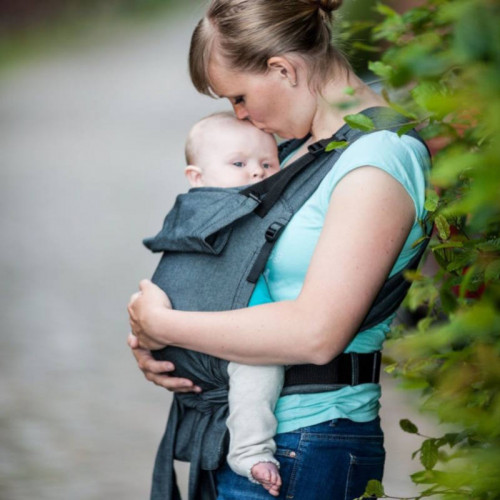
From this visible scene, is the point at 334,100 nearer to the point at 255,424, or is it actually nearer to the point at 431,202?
the point at 431,202

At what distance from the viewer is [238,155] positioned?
2.70 meters

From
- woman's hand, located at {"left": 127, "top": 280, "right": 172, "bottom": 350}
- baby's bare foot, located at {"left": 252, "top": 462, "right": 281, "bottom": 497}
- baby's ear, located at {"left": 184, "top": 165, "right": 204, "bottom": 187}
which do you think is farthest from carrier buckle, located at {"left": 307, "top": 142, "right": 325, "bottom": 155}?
baby's bare foot, located at {"left": 252, "top": 462, "right": 281, "bottom": 497}

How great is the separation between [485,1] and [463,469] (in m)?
0.51

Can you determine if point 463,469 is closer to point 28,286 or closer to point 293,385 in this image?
point 293,385

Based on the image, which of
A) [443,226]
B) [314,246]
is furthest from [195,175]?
[443,226]

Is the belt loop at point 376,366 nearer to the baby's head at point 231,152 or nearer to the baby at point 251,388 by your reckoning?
the baby at point 251,388

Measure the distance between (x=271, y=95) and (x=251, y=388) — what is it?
2.38ft

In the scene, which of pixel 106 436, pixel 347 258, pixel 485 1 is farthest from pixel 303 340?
pixel 106 436

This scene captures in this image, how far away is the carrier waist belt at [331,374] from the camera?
218cm

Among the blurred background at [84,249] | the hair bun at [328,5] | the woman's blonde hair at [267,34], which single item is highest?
the hair bun at [328,5]

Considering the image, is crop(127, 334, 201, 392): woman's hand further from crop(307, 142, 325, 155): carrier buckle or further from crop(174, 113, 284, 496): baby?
crop(307, 142, 325, 155): carrier buckle

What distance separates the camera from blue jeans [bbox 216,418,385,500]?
215 cm

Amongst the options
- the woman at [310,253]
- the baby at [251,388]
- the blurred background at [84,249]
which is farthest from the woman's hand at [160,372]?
the blurred background at [84,249]

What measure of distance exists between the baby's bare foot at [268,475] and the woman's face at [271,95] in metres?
0.84
